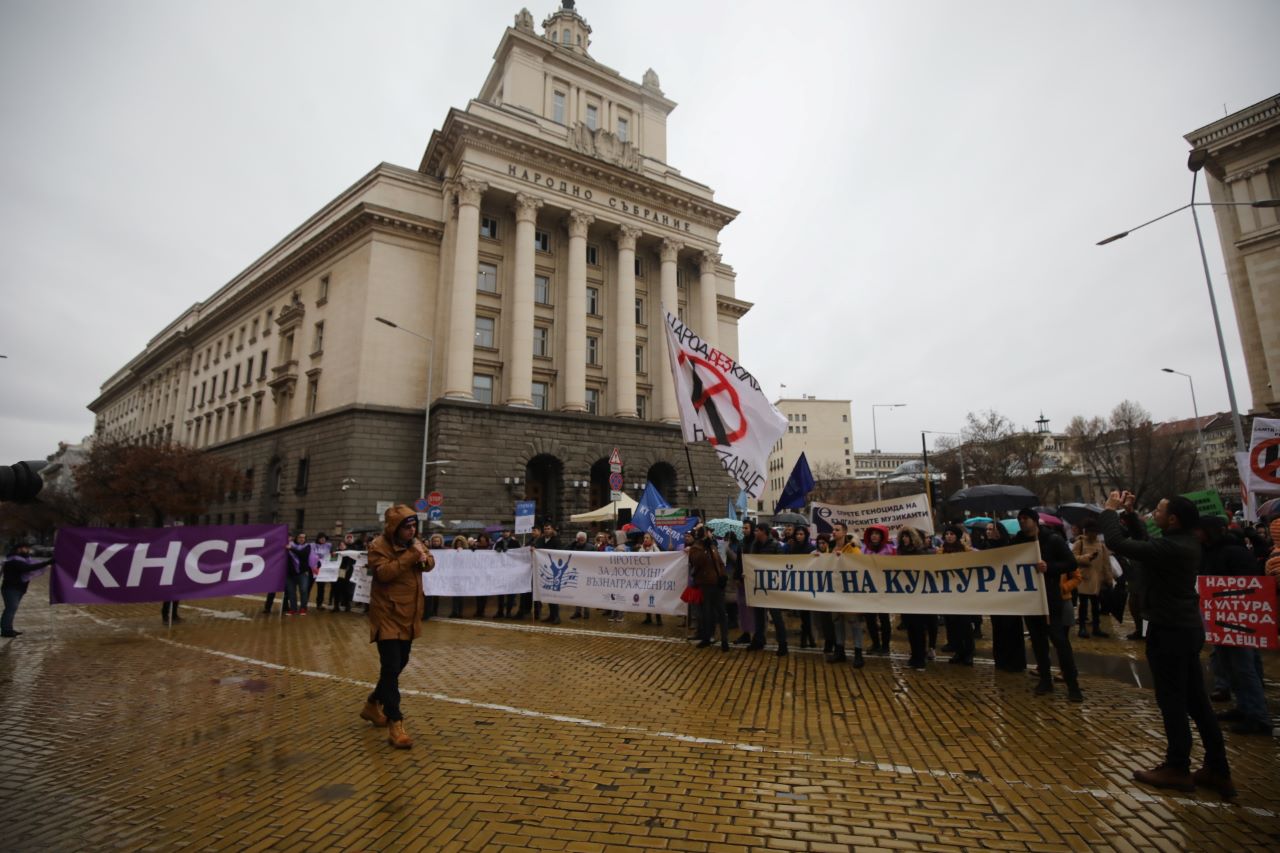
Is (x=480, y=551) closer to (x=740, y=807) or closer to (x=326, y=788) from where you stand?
(x=326, y=788)

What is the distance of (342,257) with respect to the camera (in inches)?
1431

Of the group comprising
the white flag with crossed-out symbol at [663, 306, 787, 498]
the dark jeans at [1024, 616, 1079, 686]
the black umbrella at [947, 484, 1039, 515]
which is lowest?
the dark jeans at [1024, 616, 1079, 686]

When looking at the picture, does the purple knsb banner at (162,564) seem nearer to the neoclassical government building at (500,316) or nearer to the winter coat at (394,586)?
the winter coat at (394,586)

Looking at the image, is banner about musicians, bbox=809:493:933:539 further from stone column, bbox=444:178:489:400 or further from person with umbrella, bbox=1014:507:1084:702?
stone column, bbox=444:178:489:400

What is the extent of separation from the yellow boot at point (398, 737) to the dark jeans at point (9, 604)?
35.5 ft

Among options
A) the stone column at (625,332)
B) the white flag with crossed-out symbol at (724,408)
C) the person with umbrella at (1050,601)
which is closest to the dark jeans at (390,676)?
the white flag with crossed-out symbol at (724,408)

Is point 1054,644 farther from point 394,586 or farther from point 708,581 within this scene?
point 394,586

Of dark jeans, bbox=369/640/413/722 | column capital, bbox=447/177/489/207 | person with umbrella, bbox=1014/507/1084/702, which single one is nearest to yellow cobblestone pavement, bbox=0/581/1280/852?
dark jeans, bbox=369/640/413/722

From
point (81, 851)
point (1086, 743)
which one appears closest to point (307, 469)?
point (81, 851)

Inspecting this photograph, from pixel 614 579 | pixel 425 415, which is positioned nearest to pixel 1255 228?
pixel 614 579

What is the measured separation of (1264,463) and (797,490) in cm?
919

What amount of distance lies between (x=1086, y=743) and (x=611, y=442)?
2933cm

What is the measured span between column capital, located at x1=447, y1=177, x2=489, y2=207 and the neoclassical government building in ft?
0.35

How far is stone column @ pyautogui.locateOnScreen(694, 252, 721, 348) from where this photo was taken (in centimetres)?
3912
